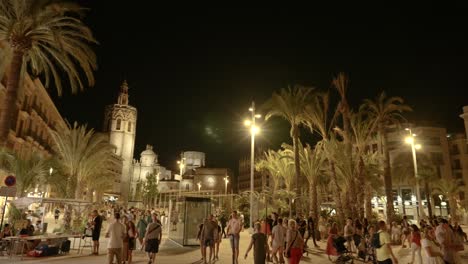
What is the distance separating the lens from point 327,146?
24359mm

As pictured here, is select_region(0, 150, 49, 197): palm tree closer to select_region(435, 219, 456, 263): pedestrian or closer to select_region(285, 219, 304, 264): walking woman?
select_region(285, 219, 304, 264): walking woman

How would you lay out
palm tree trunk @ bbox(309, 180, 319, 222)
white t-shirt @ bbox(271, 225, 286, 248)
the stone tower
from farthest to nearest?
the stone tower < palm tree trunk @ bbox(309, 180, 319, 222) < white t-shirt @ bbox(271, 225, 286, 248)

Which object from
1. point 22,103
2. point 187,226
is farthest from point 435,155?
point 22,103

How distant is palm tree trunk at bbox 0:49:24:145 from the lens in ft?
50.8

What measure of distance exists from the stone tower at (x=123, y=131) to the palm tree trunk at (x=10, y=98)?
75207 mm

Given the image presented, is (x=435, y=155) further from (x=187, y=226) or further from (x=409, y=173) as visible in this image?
(x=187, y=226)

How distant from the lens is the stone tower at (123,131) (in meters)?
89.8

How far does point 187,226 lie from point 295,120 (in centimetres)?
1265

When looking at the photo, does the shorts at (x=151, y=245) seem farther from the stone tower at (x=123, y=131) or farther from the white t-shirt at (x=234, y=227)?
the stone tower at (x=123, y=131)

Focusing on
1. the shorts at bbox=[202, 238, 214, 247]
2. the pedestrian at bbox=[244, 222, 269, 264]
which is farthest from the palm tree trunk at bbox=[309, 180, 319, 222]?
the pedestrian at bbox=[244, 222, 269, 264]

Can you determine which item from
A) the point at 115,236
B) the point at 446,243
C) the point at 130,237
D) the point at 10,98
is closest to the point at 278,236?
the point at 446,243

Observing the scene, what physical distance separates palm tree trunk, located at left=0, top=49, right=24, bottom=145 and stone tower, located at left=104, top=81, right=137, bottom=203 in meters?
75.2

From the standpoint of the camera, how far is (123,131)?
3605 inches

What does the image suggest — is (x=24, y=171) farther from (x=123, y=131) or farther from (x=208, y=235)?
(x=123, y=131)
